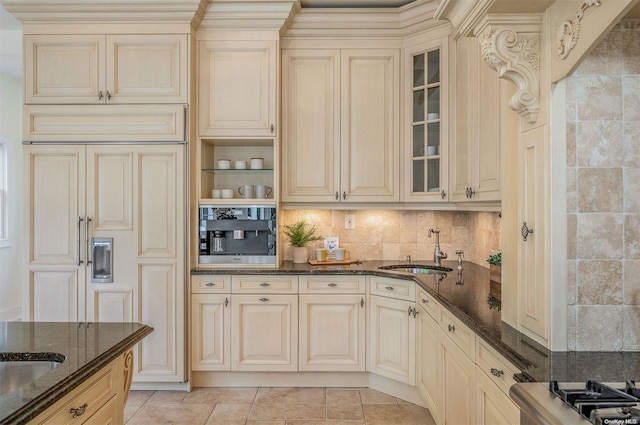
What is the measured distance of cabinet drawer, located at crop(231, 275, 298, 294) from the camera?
10.9ft

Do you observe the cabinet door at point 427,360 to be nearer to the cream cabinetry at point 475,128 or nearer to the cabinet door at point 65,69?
the cream cabinetry at point 475,128

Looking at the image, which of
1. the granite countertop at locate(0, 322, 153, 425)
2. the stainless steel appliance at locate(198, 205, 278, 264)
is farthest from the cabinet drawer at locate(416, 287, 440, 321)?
the granite countertop at locate(0, 322, 153, 425)

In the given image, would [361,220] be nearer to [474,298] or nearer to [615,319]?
[474,298]

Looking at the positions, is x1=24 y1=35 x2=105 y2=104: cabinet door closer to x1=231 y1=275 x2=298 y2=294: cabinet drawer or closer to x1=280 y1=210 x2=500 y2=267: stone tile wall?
x1=231 y1=275 x2=298 y2=294: cabinet drawer

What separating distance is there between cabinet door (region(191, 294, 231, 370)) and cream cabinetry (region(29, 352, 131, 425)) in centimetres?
157

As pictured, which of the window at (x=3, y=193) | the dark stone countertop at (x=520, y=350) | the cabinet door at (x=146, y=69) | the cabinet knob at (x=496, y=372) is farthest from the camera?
the window at (x=3, y=193)

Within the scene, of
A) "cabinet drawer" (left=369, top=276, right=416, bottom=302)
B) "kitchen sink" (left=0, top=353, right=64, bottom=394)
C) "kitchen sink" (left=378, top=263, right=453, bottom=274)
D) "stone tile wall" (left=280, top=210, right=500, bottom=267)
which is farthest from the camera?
"stone tile wall" (left=280, top=210, right=500, bottom=267)

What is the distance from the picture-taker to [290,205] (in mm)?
3621

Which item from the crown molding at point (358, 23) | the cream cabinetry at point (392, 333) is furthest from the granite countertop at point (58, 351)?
the crown molding at point (358, 23)

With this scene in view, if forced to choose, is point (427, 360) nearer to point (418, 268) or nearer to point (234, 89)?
point (418, 268)

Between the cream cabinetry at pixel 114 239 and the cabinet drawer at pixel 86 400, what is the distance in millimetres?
1736

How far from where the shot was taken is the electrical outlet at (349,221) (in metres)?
3.92

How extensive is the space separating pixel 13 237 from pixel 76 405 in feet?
16.0

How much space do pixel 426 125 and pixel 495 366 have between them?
7.15ft
